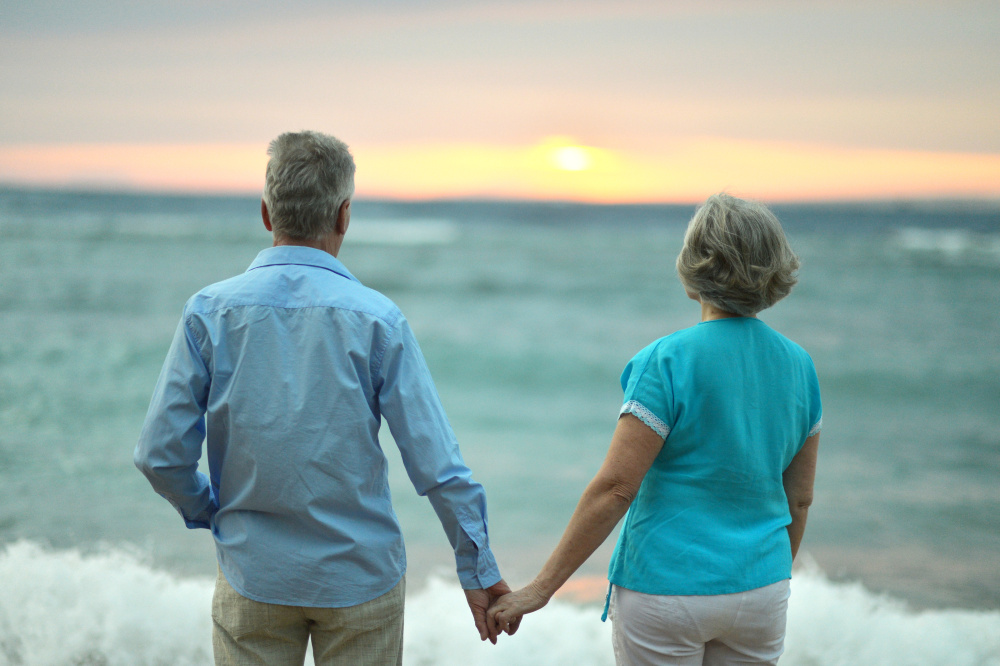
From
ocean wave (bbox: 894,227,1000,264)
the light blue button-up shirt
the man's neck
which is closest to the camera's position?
the light blue button-up shirt

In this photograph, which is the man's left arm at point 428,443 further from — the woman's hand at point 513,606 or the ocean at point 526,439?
the ocean at point 526,439

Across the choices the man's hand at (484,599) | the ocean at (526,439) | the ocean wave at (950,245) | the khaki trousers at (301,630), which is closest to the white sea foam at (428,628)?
the ocean at (526,439)

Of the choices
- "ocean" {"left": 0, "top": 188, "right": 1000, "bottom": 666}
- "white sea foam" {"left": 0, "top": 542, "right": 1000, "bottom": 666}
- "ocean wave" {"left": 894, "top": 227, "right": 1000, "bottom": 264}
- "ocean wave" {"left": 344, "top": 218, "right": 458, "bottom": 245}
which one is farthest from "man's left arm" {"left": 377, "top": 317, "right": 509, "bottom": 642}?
"ocean wave" {"left": 344, "top": 218, "right": 458, "bottom": 245}

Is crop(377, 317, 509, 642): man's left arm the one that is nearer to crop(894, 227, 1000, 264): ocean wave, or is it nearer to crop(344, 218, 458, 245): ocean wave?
crop(894, 227, 1000, 264): ocean wave

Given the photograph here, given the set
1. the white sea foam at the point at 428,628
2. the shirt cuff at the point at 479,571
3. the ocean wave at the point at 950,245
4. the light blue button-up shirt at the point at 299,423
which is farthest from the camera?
the ocean wave at the point at 950,245

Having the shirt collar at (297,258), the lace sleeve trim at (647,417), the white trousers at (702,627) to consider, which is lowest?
the white trousers at (702,627)

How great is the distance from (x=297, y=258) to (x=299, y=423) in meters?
0.33

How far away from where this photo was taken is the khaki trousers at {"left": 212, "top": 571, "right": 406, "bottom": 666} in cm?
154

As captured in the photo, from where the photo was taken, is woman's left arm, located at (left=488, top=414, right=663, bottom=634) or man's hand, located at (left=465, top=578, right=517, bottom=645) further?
man's hand, located at (left=465, top=578, right=517, bottom=645)

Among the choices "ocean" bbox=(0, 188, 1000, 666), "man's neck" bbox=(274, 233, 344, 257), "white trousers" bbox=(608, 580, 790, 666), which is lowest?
"ocean" bbox=(0, 188, 1000, 666)

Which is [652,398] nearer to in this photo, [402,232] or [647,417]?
[647,417]

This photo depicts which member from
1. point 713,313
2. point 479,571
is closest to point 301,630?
point 479,571

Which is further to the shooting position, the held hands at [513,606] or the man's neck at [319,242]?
the held hands at [513,606]

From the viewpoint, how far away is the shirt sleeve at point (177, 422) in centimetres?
148
